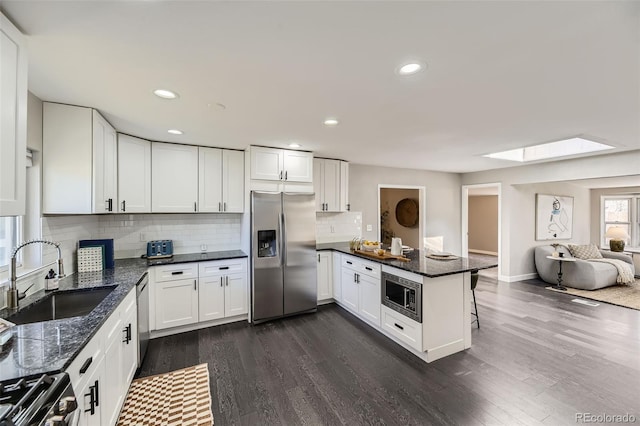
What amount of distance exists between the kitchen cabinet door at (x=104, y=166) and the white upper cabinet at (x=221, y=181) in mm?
960

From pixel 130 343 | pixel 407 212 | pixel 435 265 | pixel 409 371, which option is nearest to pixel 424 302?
pixel 435 265

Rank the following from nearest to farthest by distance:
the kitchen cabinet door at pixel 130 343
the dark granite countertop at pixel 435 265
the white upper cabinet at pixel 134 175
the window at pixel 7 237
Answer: the window at pixel 7 237 < the kitchen cabinet door at pixel 130 343 < the dark granite countertop at pixel 435 265 < the white upper cabinet at pixel 134 175

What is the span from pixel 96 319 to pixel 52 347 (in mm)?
300

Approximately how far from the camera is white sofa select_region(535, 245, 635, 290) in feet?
15.6

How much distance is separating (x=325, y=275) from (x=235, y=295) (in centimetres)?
137

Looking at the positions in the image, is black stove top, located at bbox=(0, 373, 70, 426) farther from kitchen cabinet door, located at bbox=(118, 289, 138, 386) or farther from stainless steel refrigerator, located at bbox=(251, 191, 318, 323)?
stainless steel refrigerator, located at bbox=(251, 191, 318, 323)

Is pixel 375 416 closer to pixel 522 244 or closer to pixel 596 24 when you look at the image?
pixel 596 24

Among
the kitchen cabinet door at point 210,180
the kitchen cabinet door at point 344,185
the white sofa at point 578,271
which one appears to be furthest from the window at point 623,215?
the kitchen cabinet door at point 210,180

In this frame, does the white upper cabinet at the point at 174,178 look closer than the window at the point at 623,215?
Yes

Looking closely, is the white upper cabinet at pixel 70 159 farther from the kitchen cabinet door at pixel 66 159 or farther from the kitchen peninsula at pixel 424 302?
the kitchen peninsula at pixel 424 302

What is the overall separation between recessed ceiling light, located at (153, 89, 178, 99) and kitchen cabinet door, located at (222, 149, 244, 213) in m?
1.66

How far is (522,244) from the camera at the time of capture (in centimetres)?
556

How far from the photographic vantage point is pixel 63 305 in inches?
78.2

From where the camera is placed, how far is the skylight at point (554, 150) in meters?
3.79
